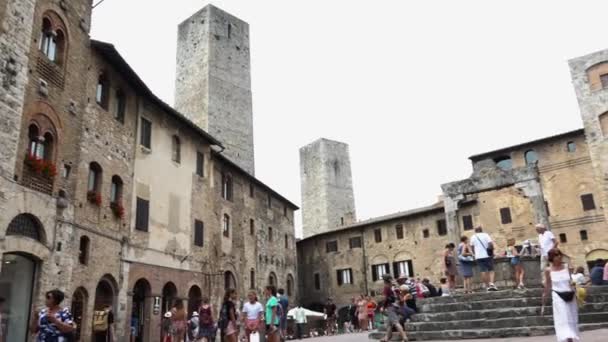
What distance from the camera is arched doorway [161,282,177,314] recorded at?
20312mm

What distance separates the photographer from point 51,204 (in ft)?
45.5

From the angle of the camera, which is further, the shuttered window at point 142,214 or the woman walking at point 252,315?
the shuttered window at point 142,214

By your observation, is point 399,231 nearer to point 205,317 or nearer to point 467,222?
point 467,222

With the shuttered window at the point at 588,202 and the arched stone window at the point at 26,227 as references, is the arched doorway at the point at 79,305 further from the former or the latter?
the shuttered window at the point at 588,202

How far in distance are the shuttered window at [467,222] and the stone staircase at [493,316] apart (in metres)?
21.6

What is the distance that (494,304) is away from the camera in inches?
452

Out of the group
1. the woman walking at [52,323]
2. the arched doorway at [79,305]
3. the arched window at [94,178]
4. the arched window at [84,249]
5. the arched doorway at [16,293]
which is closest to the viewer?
the woman walking at [52,323]

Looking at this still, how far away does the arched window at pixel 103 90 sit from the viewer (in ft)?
56.7

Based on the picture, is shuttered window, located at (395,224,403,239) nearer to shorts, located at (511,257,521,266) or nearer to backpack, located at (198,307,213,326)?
shorts, located at (511,257,521,266)

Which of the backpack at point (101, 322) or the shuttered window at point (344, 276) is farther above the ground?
the shuttered window at point (344, 276)

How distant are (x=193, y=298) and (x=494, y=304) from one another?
14.6m

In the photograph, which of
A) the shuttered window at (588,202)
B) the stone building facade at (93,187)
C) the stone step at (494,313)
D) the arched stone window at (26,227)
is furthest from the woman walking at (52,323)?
the shuttered window at (588,202)

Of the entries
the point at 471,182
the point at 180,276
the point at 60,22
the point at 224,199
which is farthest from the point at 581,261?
the point at 60,22

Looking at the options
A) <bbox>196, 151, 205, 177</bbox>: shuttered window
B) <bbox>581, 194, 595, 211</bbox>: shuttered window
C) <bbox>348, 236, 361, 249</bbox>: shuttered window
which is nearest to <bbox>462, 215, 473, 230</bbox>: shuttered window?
<bbox>581, 194, 595, 211</bbox>: shuttered window
